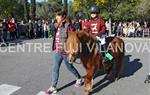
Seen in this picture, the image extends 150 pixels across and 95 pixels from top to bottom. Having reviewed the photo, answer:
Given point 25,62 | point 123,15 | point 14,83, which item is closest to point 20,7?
point 123,15

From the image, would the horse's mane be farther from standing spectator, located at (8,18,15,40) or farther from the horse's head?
standing spectator, located at (8,18,15,40)

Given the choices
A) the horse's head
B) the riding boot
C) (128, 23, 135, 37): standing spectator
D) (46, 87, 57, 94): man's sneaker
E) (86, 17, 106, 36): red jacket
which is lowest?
(128, 23, 135, 37): standing spectator

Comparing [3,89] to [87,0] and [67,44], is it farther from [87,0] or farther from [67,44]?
[87,0]

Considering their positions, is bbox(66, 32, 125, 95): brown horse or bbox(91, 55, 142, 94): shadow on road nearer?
bbox(66, 32, 125, 95): brown horse

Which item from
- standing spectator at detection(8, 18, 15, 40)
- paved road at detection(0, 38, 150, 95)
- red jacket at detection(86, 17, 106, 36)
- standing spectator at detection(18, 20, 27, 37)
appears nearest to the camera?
paved road at detection(0, 38, 150, 95)

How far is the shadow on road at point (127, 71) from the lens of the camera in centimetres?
928

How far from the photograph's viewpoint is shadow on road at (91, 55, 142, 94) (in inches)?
365

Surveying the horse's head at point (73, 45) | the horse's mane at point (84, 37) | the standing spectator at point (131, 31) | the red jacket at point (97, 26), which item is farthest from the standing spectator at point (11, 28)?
the horse's head at point (73, 45)

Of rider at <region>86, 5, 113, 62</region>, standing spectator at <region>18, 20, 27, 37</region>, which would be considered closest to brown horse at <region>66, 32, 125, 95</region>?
rider at <region>86, 5, 113, 62</region>

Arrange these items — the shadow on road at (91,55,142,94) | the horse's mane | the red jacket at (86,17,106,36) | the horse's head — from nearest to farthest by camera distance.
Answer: the horse's head < the horse's mane < the red jacket at (86,17,106,36) < the shadow on road at (91,55,142,94)

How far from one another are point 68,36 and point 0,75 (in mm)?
4370

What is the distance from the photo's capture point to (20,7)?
6681 cm

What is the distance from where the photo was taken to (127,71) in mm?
11695

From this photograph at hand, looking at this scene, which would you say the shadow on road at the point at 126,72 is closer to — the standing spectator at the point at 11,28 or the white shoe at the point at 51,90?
the white shoe at the point at 51,90
